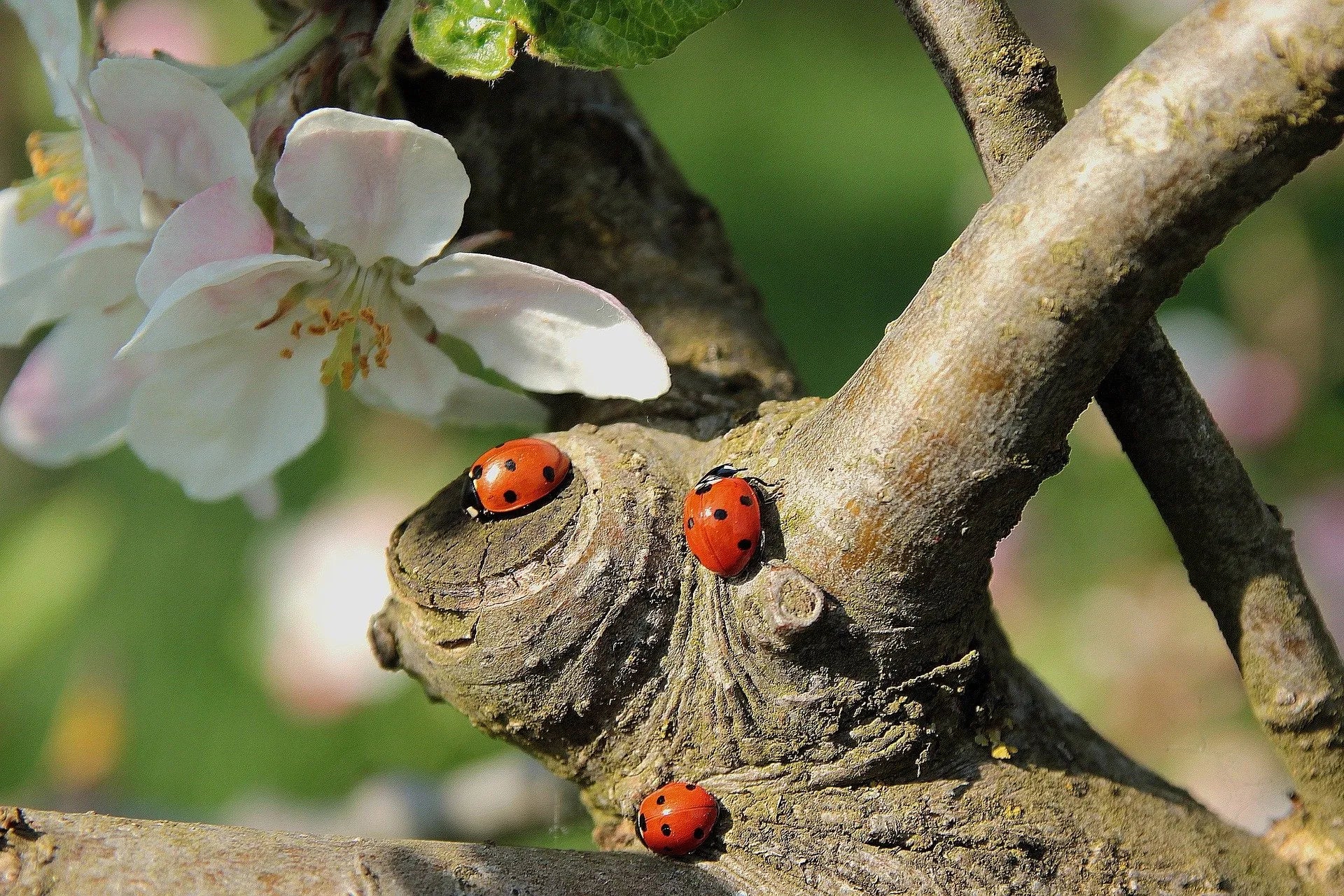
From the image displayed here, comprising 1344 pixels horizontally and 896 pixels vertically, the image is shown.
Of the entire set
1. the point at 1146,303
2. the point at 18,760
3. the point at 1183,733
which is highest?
the point at 1146,303

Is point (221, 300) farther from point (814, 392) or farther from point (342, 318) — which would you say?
point (814, 392)

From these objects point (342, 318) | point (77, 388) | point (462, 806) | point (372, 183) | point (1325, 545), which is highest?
point (372, 183)

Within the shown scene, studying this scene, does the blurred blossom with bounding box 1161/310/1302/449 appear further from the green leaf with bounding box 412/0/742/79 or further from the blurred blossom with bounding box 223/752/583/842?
the green leaf with bounding box 412/0/742/79

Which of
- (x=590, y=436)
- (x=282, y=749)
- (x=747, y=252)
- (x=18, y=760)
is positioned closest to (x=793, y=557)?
(x=590, y=436)

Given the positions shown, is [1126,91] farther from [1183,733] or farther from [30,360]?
[1183,733]

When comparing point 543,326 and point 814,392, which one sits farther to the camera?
point 814,392

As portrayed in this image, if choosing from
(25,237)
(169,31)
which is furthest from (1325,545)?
(169,31)

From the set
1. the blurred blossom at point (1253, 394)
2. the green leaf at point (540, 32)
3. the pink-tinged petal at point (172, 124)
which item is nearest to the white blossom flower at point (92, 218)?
the pink-tinged petal at point (172, 124)
